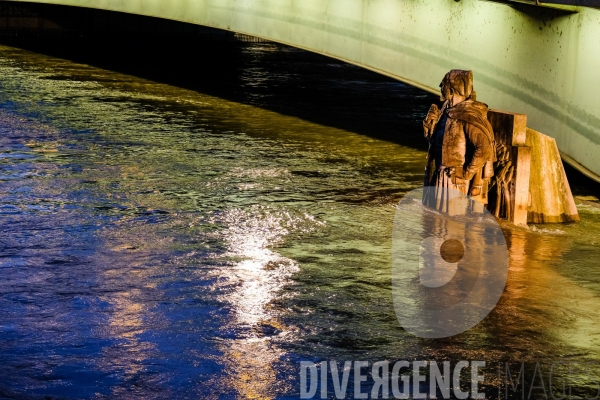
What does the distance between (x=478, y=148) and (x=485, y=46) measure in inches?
166

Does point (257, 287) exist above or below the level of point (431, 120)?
below

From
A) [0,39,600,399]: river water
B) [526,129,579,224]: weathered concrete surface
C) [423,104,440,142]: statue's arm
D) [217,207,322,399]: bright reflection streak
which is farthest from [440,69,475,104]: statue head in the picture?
[217,207,322,399]: bright reflection streak

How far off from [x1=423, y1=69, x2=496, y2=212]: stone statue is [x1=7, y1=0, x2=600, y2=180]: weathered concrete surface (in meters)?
2.14

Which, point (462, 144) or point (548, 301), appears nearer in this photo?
point (548, 301)

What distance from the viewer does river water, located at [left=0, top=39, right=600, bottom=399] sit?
7.28 meters

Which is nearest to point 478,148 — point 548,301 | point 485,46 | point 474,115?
point 474,115

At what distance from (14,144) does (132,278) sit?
8.29m

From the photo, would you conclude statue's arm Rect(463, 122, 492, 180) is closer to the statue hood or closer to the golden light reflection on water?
the statue hood

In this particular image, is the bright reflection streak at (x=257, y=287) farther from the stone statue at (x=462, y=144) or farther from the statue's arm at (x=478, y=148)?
the statue's arm at (x=478, y=148)

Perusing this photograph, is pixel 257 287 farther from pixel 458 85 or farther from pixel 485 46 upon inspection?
pixel 485 46

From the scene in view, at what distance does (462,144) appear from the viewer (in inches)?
480

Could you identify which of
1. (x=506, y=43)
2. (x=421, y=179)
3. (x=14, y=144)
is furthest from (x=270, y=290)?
(x=14, y=144)

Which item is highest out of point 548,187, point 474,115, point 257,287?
point 474,115

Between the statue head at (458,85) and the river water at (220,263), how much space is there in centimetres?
167
